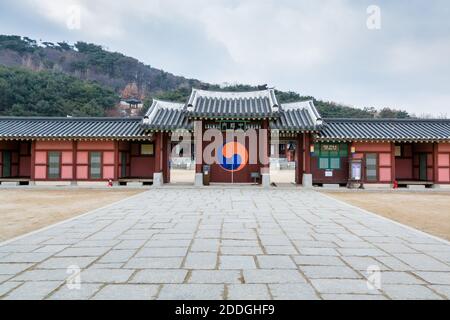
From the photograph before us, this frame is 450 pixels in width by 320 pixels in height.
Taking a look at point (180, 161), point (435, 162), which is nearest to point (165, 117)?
point (435, 162)

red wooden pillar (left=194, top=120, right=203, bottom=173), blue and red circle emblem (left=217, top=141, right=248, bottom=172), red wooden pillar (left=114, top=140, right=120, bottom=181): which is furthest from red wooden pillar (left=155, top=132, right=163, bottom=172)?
blue and red circle emblem (left=217, top=141, right=248, bottom=172)

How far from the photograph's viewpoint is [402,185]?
17.0m

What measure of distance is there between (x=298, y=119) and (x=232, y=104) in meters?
4.02

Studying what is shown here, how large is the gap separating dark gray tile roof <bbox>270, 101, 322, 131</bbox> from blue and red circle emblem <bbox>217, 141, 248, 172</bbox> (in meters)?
2.22

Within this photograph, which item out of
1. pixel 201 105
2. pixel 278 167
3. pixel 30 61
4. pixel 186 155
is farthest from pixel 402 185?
pixel 30 61

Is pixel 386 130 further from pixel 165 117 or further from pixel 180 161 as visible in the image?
pixel 180 161

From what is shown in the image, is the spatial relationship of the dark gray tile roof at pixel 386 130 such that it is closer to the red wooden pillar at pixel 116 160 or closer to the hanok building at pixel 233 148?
the hanok building at pixel 233 148

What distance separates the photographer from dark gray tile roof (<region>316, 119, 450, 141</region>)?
1611 centimetres

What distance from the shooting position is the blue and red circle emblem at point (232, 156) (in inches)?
669

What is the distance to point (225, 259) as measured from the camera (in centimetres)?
446

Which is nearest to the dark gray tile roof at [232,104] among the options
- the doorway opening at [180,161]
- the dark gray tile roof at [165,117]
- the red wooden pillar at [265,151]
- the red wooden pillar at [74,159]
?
the red wooden pillar at [265,151]

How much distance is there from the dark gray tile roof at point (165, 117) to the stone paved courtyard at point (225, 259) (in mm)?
8861

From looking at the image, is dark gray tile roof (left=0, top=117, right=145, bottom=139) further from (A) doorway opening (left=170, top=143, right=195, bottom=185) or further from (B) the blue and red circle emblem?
(A) doorway opening (left=170, top=143, right=195, bottom=185)
